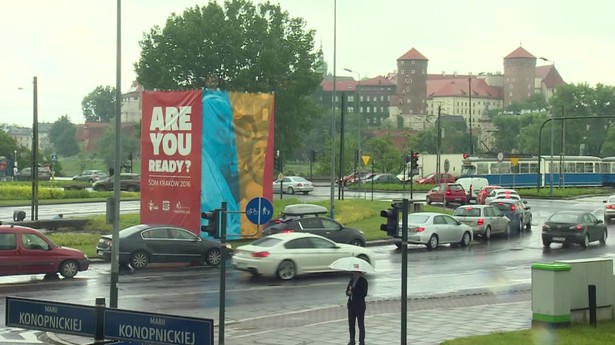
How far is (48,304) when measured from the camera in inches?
316

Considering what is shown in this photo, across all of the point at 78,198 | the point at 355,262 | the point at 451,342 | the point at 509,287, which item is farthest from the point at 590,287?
the point at 78,198

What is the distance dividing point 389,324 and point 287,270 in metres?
8.50

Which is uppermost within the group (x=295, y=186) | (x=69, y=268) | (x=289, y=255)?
(x=295, y=186)

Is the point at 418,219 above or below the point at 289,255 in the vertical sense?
above

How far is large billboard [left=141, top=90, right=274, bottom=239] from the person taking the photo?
38.3m

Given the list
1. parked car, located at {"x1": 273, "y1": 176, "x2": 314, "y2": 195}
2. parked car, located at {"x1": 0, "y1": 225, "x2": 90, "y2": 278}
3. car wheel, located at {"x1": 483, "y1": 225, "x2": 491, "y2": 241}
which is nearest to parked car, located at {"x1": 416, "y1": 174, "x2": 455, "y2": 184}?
parked car, located at {"x1": 273, "y1": 176, "x2": 314, "y2": 195}

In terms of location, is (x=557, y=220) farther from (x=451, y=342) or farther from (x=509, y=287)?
(x=451, y=342)

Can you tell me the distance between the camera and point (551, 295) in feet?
60.4

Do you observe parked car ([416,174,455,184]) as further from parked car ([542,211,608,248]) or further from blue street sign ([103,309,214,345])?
blue street sign ([103,309,214,345])

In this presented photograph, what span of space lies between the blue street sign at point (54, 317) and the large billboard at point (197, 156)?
1171 inches

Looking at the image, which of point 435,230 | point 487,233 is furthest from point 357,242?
point 487,233

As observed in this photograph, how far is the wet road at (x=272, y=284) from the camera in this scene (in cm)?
2288

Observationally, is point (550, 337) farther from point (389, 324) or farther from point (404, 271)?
point (404, 271)

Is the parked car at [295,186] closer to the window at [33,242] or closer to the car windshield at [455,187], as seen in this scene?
the car windshield at [455,187]
